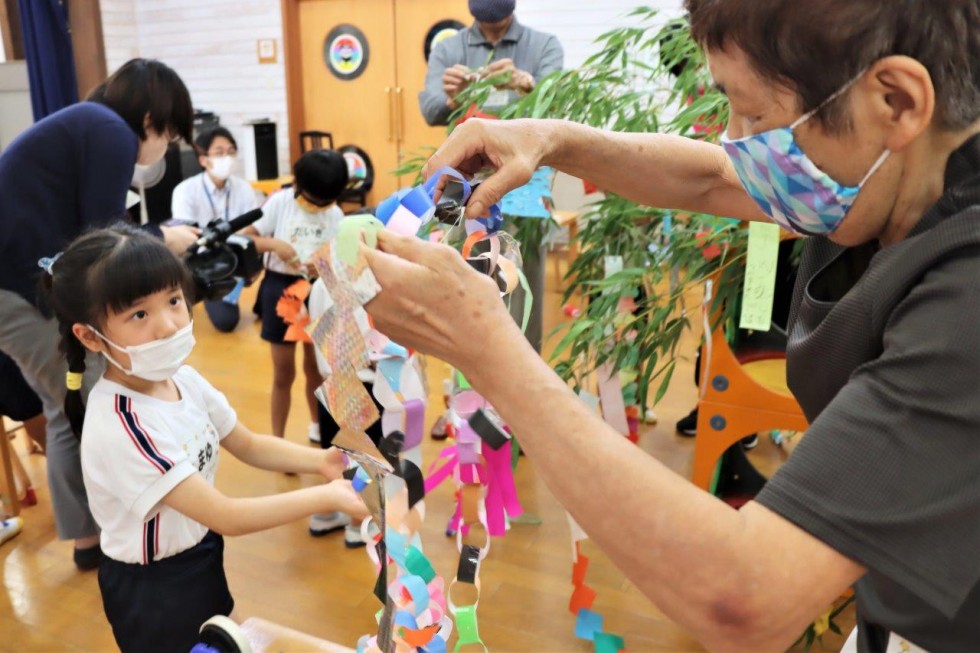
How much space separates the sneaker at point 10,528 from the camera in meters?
2.65

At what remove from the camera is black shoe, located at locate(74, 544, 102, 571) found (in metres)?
2.47

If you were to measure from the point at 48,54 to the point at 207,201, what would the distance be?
113 inches

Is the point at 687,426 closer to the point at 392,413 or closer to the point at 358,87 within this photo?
the point at 392,413

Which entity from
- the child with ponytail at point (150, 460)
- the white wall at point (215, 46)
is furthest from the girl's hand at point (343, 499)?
the white wall at point (215, 46)

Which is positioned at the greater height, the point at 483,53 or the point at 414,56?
the point at 483,53

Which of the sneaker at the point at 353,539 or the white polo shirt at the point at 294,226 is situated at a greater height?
Answer: the white polo shirt at the point at 294,226

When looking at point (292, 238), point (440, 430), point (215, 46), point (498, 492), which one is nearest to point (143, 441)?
point (498, 492)

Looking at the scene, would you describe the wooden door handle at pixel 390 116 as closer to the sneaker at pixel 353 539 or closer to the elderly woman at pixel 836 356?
the sneaker at pixel 353 539

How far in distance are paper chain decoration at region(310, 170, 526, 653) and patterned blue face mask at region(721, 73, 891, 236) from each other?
0.34m

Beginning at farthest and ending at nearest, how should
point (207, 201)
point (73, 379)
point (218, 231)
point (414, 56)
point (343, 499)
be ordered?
1. point (414, 56)
2. point (207, 201)
3. point (218, 231)
4. point (73, 379)
5. point (343, 499)

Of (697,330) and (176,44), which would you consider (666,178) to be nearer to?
(697,330)

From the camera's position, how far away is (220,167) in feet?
13.6

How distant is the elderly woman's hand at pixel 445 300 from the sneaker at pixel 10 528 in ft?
8.44

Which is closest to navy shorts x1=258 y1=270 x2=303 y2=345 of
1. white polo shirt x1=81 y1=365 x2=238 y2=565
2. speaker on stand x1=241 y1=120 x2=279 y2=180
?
white polo shirt x1=81 y1=365 x2=238 y2=565
